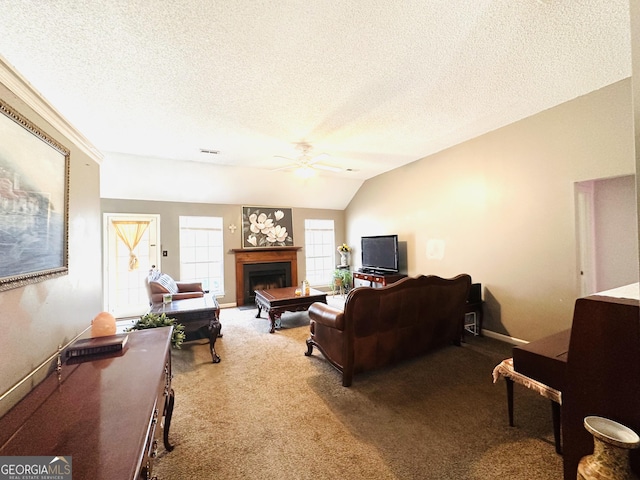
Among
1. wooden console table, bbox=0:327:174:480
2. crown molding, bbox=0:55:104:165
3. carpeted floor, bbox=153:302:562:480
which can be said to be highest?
crown molding, bbox=0:55:104:165

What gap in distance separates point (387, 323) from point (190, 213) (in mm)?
4810

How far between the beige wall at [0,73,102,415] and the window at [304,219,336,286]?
16.2ft

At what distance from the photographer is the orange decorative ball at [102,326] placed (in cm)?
168

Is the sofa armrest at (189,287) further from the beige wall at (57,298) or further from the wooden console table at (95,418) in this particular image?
the wooden console table at (95,418)

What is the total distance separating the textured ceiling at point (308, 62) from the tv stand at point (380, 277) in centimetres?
272

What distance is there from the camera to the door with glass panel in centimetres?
486

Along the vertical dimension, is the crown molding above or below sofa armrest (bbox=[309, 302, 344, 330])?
above

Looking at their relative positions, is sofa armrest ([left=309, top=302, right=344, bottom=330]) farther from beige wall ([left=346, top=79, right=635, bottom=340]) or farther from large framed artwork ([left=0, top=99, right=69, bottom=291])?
beige wall ([left=346, top=79, right=635, bottom=340])

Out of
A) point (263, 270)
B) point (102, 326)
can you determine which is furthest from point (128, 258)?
point (102, 326)

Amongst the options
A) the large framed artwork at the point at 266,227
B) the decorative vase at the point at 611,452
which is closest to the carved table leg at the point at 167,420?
the decorative vase at the point at 611,452

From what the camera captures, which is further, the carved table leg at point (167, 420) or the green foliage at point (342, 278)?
the green foliage at point (342, 278)

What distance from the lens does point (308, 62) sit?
2.05 m

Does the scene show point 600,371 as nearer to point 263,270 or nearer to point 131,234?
point 263,270

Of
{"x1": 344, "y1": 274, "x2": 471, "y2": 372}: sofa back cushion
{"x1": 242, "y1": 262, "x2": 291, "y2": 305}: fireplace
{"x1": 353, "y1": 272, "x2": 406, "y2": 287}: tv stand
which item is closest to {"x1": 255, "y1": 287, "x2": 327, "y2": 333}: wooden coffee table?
{"x1": 353, "y1": 272, "x2": 406, "y2": 287}: tv stand
